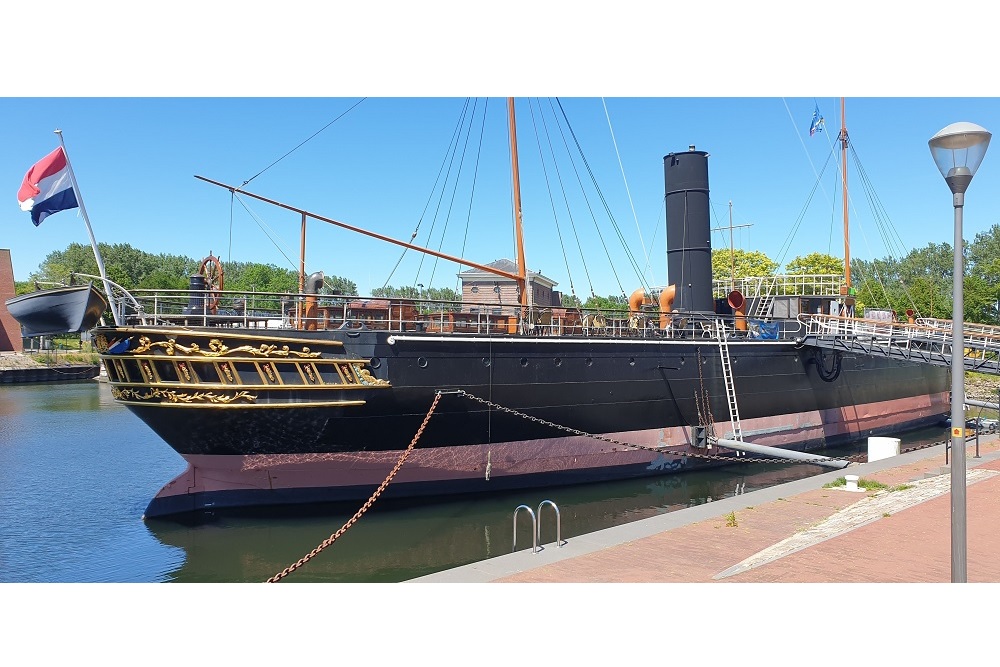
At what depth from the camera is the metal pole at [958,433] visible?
17.6ft

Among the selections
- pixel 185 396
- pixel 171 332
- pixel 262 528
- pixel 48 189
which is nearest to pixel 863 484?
pixel 262 528

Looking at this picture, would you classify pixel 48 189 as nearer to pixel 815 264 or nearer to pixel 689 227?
pixel 689 227

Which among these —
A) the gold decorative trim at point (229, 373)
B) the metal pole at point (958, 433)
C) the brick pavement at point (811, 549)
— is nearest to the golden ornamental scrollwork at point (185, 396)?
the gold decorative trim at point (229, 373)

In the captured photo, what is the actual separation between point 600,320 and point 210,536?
11137mm

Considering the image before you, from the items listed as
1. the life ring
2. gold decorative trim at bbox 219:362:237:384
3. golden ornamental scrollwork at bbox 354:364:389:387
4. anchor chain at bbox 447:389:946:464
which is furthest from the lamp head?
the life ring

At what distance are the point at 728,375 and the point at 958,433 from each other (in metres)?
13.2

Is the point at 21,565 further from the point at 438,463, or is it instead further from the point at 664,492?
the point at 664,492

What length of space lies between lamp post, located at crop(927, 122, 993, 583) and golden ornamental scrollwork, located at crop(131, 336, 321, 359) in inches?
402

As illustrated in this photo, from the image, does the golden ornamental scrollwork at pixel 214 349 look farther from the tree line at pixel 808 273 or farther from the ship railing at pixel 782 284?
the tree line at pixel 808 273

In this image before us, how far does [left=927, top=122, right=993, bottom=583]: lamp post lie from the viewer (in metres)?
5.39

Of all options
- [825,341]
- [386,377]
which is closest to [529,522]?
[386,377]

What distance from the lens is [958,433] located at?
17.6 ft

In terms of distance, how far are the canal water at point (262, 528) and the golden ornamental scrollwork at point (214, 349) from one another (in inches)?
130

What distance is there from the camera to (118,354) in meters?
11.8
